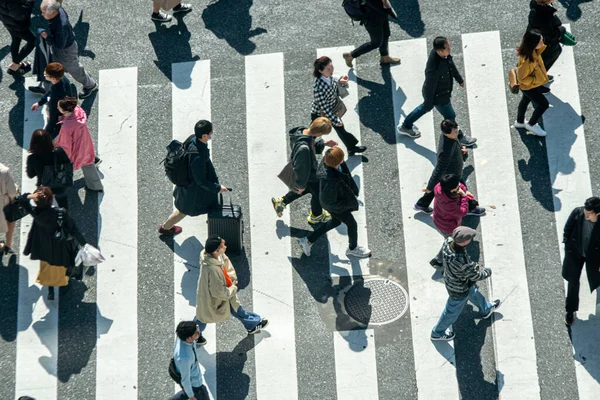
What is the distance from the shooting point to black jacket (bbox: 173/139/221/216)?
12.6 m

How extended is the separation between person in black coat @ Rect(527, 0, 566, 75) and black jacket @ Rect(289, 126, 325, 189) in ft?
10.5

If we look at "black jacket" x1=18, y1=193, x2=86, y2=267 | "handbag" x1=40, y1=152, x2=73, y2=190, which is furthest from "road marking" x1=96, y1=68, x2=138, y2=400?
"handbag" x1=40, y1=152, x2=73, y2=190

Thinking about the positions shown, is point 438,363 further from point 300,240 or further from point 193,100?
point 193,100

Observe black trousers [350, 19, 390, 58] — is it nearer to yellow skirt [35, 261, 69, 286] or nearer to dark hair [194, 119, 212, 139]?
dark hair [194, 119, 212, 139]

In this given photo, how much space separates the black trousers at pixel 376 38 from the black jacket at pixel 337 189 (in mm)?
2664

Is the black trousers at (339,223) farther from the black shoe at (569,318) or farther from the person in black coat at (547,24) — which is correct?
the person in black coat at (547,24)

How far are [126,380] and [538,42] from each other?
20.7 feet

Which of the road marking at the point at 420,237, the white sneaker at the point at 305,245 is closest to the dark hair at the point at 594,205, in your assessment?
the road marking at the point at 420,237

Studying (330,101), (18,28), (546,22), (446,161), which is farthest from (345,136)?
(18,28)

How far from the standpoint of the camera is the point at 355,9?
1448 centimetres

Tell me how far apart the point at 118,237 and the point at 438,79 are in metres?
4.41

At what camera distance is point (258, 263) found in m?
13.3

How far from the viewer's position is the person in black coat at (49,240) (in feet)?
40.5

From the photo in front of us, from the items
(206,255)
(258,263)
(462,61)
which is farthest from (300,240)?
(462,61)
